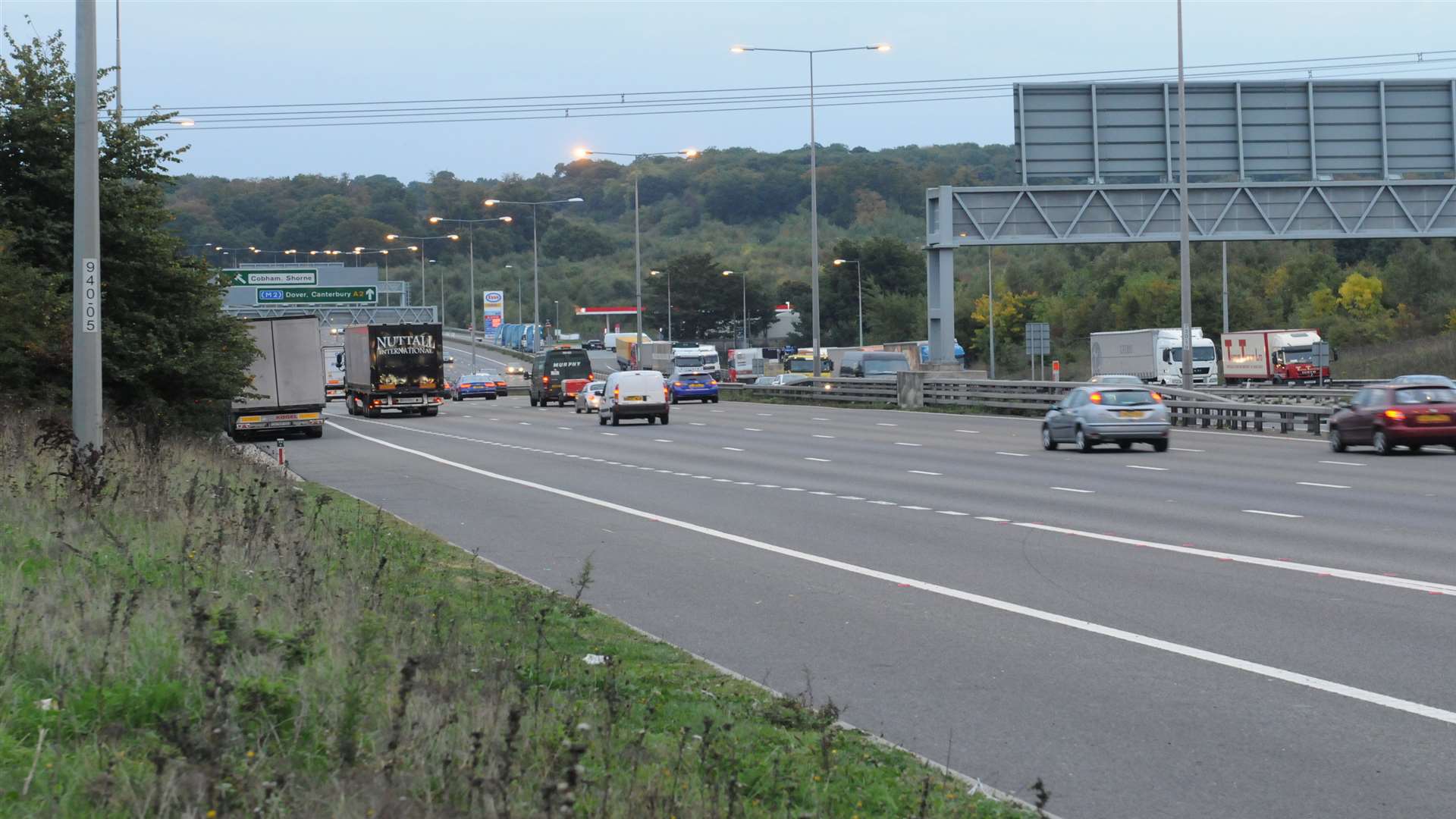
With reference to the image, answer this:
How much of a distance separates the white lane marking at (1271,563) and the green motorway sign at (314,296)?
80.7 meters

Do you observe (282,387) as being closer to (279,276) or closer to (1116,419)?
(1116,419)

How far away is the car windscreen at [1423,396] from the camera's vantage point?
29.9 meters

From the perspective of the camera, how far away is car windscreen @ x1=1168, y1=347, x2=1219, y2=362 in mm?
73562

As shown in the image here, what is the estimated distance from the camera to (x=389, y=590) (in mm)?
11211

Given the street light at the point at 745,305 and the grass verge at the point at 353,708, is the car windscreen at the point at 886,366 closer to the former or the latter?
the grass verge at the point at 353,708

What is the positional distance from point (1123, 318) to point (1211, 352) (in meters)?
34.2

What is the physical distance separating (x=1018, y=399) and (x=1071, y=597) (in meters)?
36.6

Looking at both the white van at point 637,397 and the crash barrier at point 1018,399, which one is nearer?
the crash barrier at point 1018,399

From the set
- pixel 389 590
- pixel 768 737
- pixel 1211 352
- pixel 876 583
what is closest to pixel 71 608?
pixel 389 590

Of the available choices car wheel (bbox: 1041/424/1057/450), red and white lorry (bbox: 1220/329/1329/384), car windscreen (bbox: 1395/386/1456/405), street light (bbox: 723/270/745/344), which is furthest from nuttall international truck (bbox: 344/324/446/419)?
street light (bbox: 723/270/745/344)

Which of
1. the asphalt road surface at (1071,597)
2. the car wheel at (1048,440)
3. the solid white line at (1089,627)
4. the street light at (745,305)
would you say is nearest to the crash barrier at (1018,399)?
the car wheel at (1048,440)

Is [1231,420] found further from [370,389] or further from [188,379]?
[370,389]

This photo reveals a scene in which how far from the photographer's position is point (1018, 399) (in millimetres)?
49000

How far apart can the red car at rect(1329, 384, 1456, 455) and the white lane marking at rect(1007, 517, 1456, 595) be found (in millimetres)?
14457
